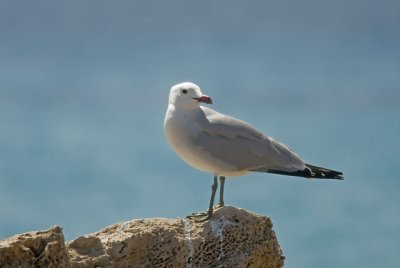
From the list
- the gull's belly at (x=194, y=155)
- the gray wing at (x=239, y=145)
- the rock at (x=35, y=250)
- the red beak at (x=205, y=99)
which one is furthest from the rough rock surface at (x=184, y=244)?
the red beak at (x=205, y=99)

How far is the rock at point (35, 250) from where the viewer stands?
6.19m

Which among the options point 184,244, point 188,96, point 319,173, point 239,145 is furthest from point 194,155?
point 319,173

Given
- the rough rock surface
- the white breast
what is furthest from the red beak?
the rough rock surface

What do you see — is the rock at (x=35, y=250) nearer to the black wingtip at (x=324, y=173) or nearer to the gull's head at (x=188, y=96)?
the gull's head at (x=188, y=96)

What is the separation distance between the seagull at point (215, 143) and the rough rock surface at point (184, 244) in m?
0.29

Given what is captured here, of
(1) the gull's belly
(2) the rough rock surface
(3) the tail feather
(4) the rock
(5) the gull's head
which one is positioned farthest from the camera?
(3) the tail feather

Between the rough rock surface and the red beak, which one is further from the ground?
the red beak

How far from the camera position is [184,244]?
761 cm

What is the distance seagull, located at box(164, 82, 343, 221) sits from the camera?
26.8 feet

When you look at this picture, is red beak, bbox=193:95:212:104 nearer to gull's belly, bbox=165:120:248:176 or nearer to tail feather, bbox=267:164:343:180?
gull's belly, bbox=165:120:248:176

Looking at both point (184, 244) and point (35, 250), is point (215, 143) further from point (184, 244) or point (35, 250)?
point (35, 250)

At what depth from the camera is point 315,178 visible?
855cm

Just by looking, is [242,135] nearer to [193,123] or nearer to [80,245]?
[193,123]

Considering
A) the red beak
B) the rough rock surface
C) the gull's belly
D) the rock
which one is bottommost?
the rock
